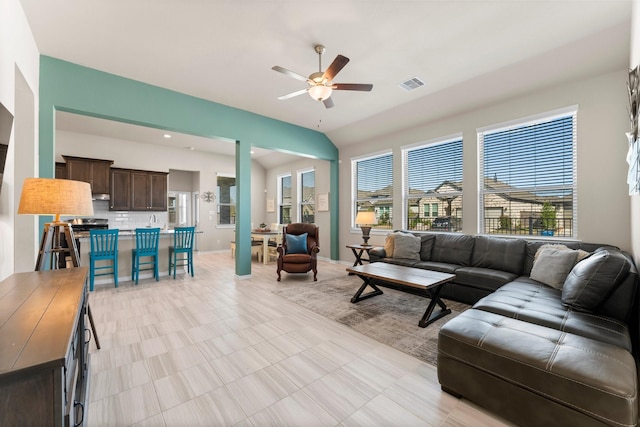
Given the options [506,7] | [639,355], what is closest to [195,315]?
[639,355]

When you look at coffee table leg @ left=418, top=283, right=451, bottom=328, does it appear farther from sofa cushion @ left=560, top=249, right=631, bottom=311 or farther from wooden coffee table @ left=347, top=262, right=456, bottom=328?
sofa cushion @ left=560, top=249, right=631, bottom=311

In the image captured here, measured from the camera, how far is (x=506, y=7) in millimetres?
2445

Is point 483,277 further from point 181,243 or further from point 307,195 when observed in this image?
point 307,195

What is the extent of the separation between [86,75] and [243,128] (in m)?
2.24

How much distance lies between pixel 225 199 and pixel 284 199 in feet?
6.45

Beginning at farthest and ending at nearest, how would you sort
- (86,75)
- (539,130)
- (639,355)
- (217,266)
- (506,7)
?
(217,266), (539,130), (86,75), (506,7), (639,355)

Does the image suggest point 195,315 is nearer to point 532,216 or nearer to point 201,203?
point 532,216

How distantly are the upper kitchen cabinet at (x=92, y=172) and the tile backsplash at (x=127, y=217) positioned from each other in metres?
0.53

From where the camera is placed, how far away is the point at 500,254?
364 cm

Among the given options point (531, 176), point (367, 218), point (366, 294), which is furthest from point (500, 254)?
point (367, 218)

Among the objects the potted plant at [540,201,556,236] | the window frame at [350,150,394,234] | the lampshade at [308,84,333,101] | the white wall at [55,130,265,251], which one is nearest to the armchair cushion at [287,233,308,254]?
the window frame at [350,150,394,234]

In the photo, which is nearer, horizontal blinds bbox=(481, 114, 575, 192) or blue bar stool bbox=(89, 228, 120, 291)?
→ horizontal blinds bbox=(481, 114, 575, 192)

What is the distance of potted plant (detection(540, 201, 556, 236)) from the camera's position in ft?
12.0

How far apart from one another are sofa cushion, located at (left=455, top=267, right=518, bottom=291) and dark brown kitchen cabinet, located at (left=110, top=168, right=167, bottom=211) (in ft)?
24.2
